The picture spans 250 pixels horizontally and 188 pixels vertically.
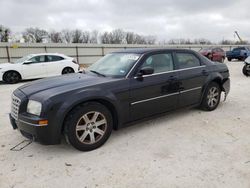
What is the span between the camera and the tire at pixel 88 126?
10.6ft

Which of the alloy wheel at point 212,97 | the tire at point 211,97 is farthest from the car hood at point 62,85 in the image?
the alloy wheel at point 212,97

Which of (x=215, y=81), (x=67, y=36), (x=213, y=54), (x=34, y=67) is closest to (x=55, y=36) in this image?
(x=67, y=36)

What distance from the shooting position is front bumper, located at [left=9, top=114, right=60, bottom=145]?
308cm

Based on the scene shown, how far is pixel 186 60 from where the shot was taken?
15.8 feet

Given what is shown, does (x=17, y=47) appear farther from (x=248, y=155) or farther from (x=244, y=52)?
(x=244, y=52)

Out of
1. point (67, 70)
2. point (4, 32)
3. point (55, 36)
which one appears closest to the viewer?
point (67, 70)

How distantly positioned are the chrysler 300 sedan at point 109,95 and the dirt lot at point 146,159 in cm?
30

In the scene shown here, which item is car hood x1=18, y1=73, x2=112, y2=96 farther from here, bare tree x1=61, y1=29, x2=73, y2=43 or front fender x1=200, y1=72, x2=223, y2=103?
bare tree x1=61, y1=29, x2=73, y2=43

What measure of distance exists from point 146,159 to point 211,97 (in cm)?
286

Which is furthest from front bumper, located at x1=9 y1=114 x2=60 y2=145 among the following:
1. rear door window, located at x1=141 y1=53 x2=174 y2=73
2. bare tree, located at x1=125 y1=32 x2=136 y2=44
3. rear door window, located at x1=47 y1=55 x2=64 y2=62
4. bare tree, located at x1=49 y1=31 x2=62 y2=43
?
bare tree, located at x1=125 y1=32 x2=136 y2=44

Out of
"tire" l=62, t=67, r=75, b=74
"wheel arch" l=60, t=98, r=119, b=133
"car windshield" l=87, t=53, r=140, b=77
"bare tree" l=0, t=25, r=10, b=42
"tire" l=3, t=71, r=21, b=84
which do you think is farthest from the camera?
"bare tree" l=0, t=25, r=10, b=42

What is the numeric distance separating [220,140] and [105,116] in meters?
1.94

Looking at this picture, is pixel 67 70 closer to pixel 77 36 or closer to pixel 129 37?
pixel 77 36

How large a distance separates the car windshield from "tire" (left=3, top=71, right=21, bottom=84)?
24.8 feet
